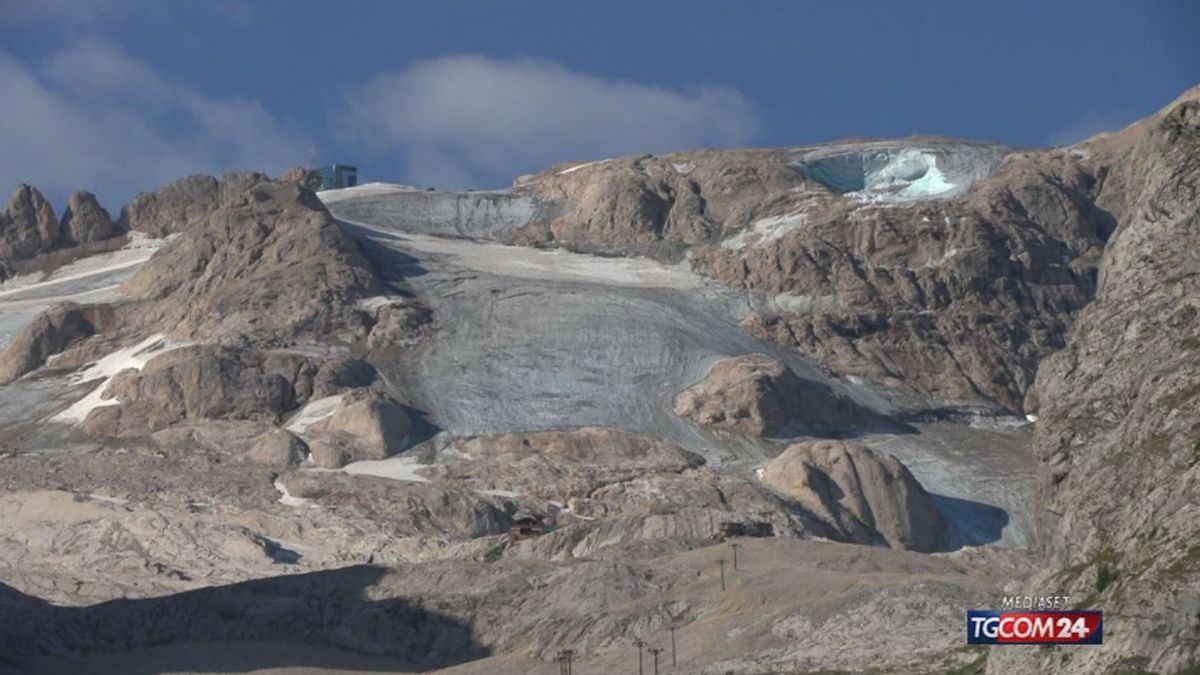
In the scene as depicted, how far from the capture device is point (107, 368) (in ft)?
618

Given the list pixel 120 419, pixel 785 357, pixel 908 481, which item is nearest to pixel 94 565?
pixel 120 419

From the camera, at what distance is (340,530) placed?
155 m

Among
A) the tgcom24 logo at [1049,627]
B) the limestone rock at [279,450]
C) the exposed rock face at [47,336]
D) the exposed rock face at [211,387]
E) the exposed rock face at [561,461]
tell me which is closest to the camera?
the tgcom24 logo at [1049,627]

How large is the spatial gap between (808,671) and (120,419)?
8413 cm

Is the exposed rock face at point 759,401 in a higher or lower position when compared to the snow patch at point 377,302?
lower

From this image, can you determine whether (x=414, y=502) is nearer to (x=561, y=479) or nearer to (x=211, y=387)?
(x=561, y=479)

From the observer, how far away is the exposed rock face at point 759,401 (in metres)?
182

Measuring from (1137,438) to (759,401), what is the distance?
106 meters

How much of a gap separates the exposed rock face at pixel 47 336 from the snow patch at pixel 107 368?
4.34 m

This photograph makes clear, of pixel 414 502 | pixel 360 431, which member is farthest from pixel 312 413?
pixel 414 502

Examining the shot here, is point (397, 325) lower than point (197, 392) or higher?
higher

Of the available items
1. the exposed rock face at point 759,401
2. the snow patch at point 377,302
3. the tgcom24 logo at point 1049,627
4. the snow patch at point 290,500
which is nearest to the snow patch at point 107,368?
the snow patch at point 377,302

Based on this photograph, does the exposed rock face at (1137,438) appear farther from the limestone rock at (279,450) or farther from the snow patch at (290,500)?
the limestone rock at (279,450)

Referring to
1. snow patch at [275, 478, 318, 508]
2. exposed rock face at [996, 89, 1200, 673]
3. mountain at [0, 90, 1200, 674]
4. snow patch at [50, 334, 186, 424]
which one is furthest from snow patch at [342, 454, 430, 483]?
exposed rock face at [996, 89, 1200, 673]
